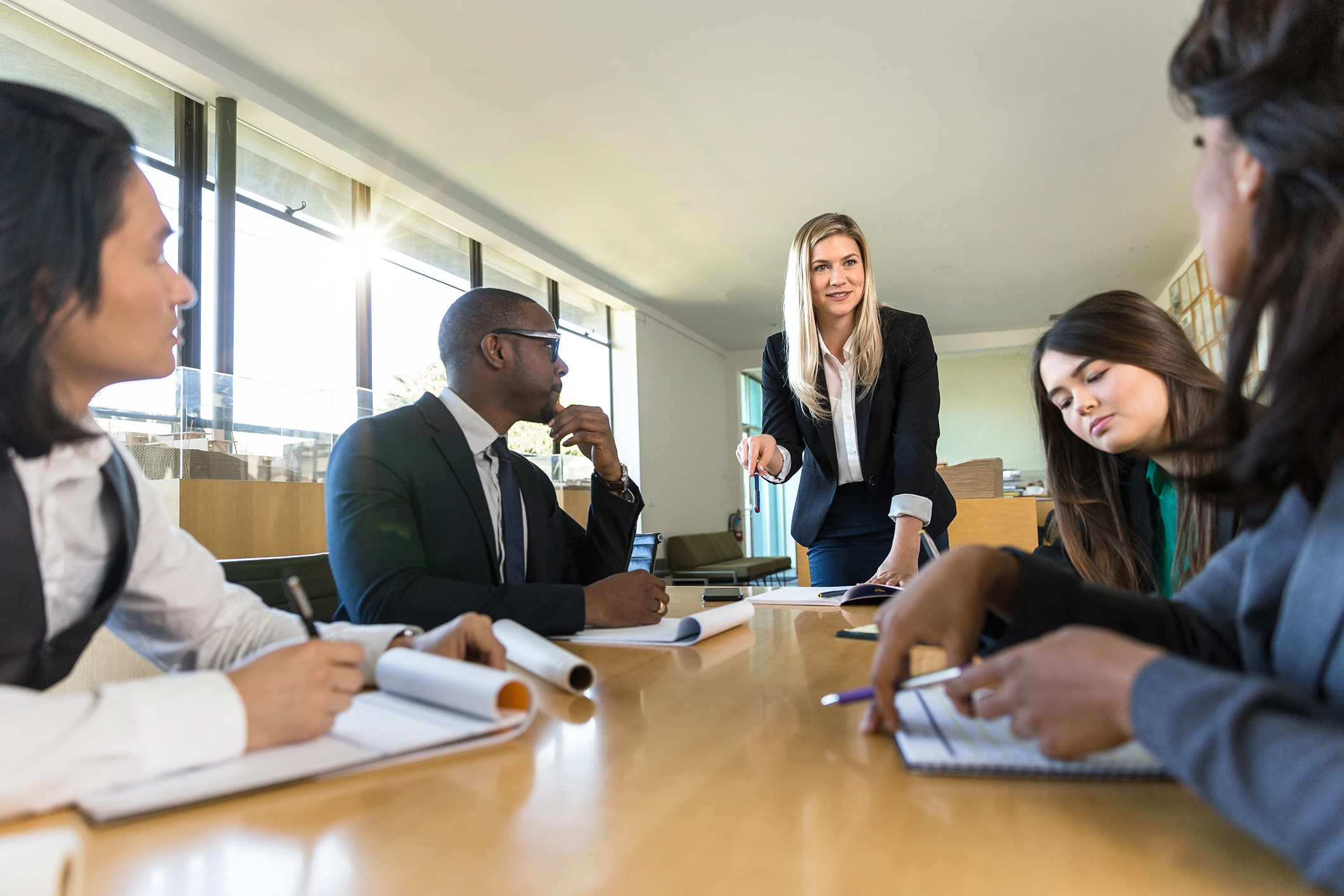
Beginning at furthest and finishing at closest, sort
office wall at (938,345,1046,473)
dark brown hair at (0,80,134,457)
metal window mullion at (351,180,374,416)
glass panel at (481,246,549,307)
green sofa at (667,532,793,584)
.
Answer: office wall at (938,345,1046,473)
green sofa at (667,532,793,584)
glass panel at (481,246,549,307)
metal window mullion at (351,180,374,416)
dark brown hair at (0,80,134,457)

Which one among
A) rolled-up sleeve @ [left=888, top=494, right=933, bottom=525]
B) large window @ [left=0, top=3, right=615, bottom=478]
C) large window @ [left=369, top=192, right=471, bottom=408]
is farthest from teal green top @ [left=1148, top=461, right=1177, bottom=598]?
large window @ [left=369, top=192, right=471, bottom=408]

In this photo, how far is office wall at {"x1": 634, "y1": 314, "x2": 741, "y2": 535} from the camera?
9.27 m

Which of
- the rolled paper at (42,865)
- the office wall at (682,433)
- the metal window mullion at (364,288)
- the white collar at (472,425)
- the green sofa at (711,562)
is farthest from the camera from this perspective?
the office wall at (682,433)

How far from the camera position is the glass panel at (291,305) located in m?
4.38

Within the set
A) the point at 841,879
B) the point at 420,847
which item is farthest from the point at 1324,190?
the point at 420,847

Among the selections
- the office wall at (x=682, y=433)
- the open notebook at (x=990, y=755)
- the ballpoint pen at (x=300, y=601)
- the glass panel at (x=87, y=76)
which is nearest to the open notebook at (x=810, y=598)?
the open notebook at (x=990, y=755)

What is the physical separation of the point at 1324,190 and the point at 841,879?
1.66 feet

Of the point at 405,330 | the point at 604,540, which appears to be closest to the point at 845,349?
the point at 604,540

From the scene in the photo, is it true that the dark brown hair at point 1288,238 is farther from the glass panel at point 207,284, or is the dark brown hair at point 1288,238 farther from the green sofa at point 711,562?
the green sofa at point 711,562

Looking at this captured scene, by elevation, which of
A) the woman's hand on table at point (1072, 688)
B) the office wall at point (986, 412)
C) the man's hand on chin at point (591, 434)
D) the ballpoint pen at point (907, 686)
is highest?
the office wall at point (986, 412)

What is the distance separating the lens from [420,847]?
1.55 ft

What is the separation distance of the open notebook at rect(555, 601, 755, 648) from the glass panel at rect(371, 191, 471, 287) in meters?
4.86

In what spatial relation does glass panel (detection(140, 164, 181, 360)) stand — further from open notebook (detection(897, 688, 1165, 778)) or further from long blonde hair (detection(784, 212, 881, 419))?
open notebook (detection(897, 688, 1165, 778))

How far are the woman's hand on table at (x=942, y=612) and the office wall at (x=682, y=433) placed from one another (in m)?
8.15
